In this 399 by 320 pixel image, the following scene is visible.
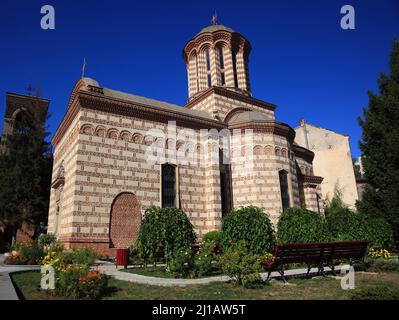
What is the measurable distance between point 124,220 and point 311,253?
333 inches

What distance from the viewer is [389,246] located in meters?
13.0

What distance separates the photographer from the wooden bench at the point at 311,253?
727 cm

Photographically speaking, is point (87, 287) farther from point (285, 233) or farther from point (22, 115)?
point (22, 115)

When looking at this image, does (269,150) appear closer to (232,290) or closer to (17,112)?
(232,290)

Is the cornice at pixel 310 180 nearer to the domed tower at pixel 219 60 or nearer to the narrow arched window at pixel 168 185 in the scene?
the domed tower at pixel 219 60

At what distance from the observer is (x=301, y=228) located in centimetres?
1123

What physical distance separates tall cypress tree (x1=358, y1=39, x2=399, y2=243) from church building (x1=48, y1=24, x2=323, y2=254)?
14.0ft

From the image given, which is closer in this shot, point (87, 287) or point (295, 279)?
point (87, 287)

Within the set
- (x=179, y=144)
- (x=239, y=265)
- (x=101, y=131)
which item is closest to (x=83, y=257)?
(x=239, y=265)

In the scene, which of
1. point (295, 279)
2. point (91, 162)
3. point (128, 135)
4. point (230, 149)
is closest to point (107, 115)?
point (128, 135)

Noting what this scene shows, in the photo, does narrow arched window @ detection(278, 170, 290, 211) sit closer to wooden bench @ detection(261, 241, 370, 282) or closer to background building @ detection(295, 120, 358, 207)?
wooden bench @ detection(261, 241, 370, 282)

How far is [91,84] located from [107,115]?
3.21 meters

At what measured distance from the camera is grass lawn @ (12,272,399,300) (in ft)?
18.8

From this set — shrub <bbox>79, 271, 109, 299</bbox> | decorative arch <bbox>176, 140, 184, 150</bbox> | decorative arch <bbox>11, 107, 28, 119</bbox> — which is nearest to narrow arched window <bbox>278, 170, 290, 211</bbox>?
decorative arch <bbox>176, 140, 184, 150</bbox>
